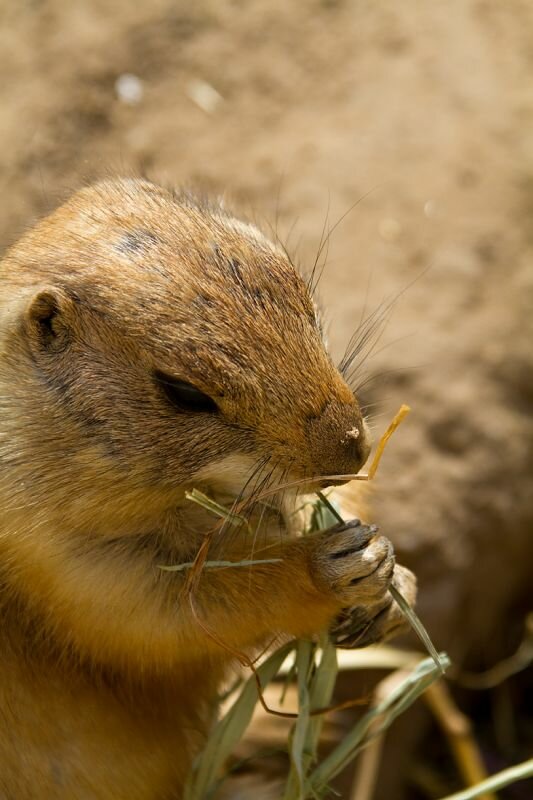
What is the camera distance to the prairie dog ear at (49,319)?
99.4 inches

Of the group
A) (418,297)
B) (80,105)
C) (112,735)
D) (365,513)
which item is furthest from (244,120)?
(112,735)

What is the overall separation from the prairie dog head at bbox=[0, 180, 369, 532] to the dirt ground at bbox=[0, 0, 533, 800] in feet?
5.10

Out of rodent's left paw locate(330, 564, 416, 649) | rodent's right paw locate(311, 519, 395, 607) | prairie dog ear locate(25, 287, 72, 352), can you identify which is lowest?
rodent's left paw locate(330, 564, 416, 649)

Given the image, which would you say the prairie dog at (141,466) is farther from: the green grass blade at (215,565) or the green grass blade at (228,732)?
the green grass blade at (228,732)

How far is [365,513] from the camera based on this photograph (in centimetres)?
335

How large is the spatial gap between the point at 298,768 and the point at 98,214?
1617 millimetres

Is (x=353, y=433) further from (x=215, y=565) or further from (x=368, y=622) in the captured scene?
(x=368, y=622)

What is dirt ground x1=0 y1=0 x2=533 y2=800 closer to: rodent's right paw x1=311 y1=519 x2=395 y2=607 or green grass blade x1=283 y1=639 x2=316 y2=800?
green grass blade x1=283 y1=639 x2=316 y2=800

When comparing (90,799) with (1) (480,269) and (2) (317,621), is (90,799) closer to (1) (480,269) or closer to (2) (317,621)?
(2) (317,621)

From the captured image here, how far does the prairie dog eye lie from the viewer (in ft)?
→ 7.86

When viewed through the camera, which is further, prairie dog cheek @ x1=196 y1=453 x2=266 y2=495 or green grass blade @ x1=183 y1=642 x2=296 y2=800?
green grass blade @ x1=183 y1=642 x2=296 y2=800

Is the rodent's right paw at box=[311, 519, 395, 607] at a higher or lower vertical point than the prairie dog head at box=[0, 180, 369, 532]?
lower

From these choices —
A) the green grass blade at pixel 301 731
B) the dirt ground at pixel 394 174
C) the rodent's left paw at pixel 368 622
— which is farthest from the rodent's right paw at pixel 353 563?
Answer: the dirt ground at pixel 394 174

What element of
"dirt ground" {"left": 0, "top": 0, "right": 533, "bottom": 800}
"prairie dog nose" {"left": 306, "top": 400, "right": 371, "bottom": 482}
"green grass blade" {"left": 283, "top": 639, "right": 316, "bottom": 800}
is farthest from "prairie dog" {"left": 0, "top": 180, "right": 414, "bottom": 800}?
"dirt ground" {"left": 0, "top": 0, "right": 533, "bottom": 800}
